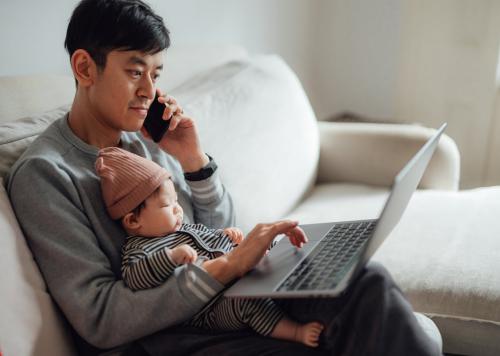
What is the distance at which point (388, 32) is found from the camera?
304 centimetres

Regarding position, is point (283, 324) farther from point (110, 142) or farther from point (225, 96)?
point (225, 96)

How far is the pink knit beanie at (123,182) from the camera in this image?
3.46 feet

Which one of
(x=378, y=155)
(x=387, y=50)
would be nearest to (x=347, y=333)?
(x=378, y=155)

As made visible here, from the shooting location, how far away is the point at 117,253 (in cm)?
109

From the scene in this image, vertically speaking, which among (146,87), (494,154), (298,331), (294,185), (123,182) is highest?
(146,87)

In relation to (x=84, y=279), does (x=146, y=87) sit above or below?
above

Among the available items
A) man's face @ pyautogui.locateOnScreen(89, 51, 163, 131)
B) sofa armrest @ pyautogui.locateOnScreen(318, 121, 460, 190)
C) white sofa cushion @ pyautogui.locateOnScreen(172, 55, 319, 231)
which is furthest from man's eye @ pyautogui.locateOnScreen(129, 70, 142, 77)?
sofa armrest @ pyautogui.locateOnScreen(318, 121, 460, 190)

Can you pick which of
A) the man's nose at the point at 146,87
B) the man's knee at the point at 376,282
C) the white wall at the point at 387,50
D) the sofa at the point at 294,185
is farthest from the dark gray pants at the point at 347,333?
the white wall at the point at 387,50

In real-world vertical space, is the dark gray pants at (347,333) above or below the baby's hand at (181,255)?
below

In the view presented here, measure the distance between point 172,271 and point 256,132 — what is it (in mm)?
823

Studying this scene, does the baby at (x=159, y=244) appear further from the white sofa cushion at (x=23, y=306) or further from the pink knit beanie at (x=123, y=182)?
the white sofa cushion at (x=23, y=306)

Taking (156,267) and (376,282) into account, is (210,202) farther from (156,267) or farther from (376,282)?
(376,282)

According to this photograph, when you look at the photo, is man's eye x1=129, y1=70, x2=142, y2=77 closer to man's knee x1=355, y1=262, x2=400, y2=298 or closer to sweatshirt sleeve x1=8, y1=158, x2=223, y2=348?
sweatshirt sleeve x1=8, y1=158, x2=223, y2=348

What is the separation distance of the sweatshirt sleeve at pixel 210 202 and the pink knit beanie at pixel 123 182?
27 centimetres
